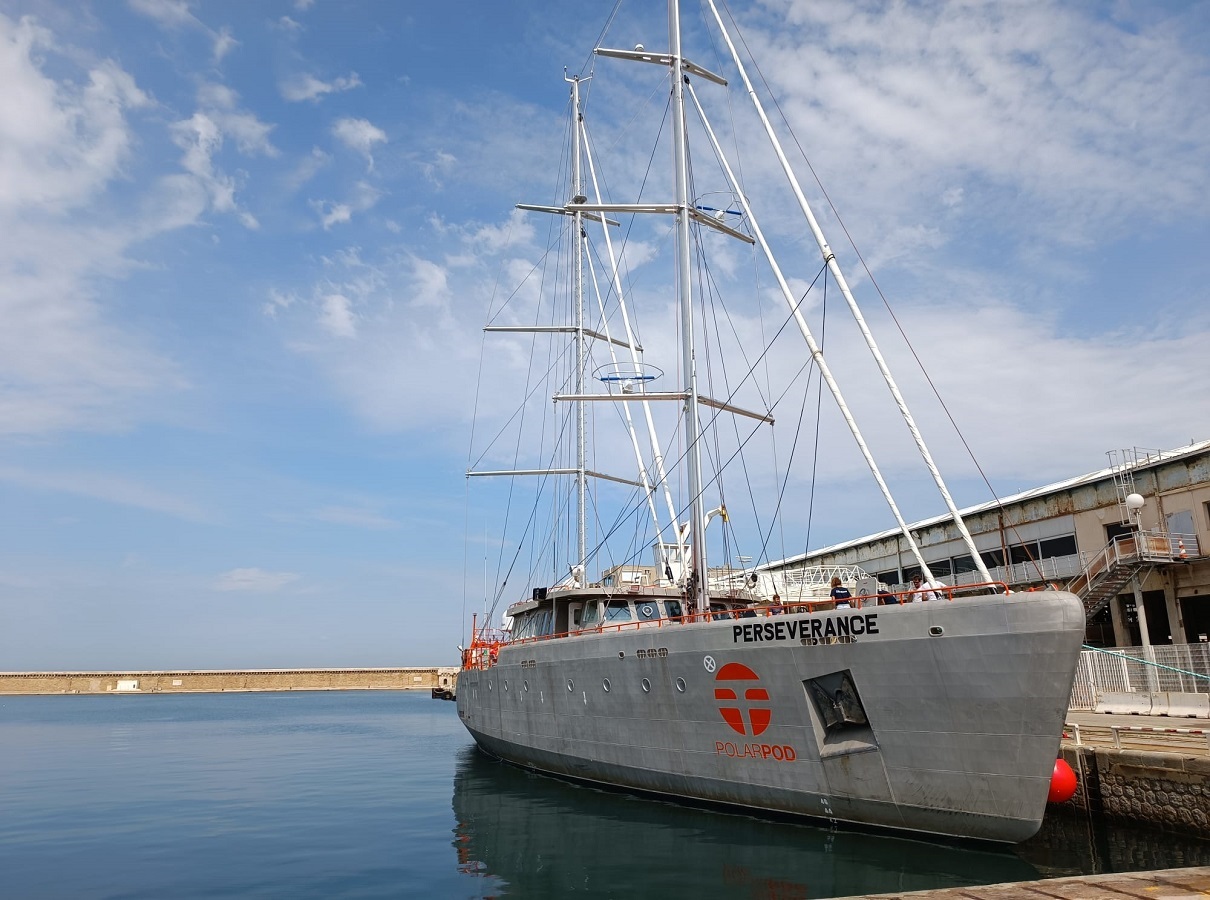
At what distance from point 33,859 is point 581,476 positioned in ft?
69.0

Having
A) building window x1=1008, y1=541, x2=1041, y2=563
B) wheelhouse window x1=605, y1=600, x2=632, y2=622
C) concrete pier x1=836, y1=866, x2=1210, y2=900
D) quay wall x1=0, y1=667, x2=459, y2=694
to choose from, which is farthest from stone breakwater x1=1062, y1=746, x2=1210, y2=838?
quay wall x1=0, y1=667, x2=459, y2=694

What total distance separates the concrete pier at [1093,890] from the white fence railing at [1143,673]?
43.5 feet

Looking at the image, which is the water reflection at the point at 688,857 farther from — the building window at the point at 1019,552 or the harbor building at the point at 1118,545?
the building window at the point at 1019,552

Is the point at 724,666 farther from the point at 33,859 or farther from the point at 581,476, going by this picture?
the point at 581,476

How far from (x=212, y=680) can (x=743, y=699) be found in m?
115

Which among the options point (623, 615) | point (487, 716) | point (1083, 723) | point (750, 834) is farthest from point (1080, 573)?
point (487, 716)

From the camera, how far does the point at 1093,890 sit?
7430mm

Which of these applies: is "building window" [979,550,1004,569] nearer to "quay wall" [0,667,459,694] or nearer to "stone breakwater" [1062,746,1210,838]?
"stone breakwater" [1062,746,1210,838]

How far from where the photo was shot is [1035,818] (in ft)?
38.3

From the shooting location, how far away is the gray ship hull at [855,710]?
11641mm

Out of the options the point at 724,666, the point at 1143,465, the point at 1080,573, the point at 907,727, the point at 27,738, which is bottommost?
the point at 27,738

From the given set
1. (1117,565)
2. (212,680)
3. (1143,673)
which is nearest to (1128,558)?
(1117,565)

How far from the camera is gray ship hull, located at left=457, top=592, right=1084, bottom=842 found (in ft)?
38.2

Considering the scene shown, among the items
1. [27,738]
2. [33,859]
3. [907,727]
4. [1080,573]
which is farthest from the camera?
[27,738]
